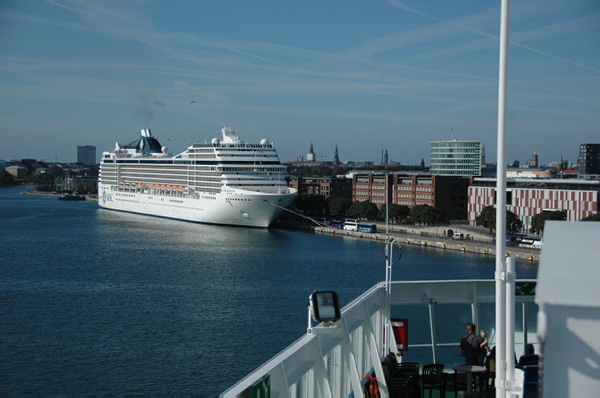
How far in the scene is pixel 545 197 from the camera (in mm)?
23750

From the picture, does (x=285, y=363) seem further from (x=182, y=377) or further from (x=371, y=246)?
(x=371, y=246)

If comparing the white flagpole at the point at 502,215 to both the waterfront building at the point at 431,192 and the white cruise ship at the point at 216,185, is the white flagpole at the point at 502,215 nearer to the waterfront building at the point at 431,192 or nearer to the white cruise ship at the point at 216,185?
the white cruise ship at the point at 216,185

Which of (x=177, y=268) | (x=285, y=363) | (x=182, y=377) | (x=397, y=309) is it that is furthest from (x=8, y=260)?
(x=285, y=363)

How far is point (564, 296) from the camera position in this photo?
61 cm

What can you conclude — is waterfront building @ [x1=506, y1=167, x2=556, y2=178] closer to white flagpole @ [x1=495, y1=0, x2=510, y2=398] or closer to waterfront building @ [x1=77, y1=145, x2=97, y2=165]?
white flagpole @ [x1=495, y1=0, x2=510, y2=398]

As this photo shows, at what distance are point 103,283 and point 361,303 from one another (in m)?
10.6

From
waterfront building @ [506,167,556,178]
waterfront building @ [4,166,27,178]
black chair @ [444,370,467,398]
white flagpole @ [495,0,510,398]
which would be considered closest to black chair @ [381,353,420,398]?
black chair @ [444,370,467,398]

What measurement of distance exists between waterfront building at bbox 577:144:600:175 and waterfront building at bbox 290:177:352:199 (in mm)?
23712

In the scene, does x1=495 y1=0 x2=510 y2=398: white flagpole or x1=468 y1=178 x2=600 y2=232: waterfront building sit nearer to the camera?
x1=495 y1=0 x2=510 y2=398: white flagpole

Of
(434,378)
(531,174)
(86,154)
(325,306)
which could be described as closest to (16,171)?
(86,154)

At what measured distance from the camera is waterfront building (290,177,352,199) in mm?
37156

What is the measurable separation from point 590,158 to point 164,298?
161ft

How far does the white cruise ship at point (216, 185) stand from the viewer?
952 inches

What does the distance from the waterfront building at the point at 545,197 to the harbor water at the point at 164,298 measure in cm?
594
